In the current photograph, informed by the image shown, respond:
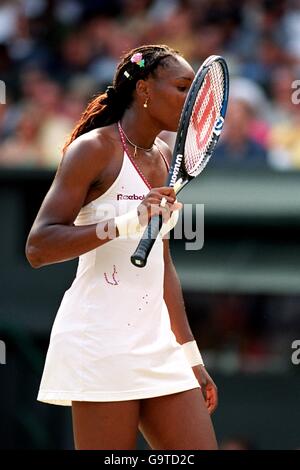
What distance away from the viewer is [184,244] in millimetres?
7059

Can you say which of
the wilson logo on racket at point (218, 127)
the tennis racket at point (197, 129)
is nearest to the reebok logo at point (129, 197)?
the tennis racket at point (197, 129)

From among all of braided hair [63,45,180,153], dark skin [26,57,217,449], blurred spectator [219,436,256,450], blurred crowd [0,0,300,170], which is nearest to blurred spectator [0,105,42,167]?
blurred crowd [0,0,300,170]

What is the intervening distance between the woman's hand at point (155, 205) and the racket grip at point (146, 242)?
0.02m

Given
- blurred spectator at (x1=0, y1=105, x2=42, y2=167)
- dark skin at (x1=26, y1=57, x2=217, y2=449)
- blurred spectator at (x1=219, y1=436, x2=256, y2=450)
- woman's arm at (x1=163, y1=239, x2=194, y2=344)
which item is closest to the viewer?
dark skin at (x1=26, y1=57, x2=217, y2=449)

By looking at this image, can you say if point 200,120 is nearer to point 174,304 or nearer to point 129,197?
point 129,197

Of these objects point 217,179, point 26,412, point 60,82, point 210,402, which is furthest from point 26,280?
point 210,402

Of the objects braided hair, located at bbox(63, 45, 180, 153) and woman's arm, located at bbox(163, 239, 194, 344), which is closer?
braided hair, located at bbox(63, 45, 180, 153)

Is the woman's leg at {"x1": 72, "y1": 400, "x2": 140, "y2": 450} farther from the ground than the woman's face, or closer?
closer

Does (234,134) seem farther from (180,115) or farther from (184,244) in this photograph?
(180,115)

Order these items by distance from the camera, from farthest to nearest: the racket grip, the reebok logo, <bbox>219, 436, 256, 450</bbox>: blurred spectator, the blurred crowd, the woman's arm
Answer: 1. the blurred crowd
2. <bbox>219, 436, 256, 450</bbox>: blurred spectator
3. the woman's arm
4. the reebok logo
5. the racket grip

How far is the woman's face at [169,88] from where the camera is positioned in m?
3.69

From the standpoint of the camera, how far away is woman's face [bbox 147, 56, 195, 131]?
3.69 metres

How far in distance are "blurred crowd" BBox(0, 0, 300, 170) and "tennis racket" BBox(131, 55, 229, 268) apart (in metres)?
3.04

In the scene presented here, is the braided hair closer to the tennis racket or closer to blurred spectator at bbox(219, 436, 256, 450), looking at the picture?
the tennis racket
